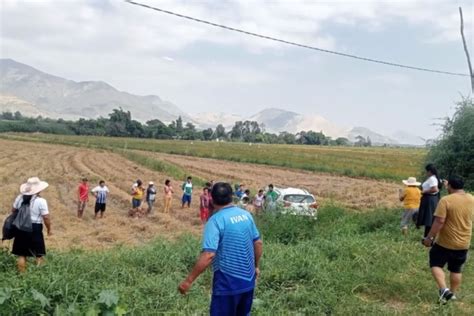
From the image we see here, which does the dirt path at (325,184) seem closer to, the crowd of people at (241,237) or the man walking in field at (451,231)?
the crowd of people at (241,237)

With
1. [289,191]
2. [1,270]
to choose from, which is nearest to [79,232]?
[289,191]

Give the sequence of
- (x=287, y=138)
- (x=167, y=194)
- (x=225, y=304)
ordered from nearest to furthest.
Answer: (x=225, y=304), (x=167, y=194), (x=287, y=138)

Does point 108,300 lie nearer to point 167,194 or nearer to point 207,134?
point 167,194

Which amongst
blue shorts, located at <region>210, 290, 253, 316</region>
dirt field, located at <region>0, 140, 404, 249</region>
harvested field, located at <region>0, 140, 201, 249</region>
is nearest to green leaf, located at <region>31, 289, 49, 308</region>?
blue shorts, located at <region>210, 290, 253, 316</region>

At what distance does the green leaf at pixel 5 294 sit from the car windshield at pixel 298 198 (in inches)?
483

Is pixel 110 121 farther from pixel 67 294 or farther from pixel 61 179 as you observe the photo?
pixel 67 294

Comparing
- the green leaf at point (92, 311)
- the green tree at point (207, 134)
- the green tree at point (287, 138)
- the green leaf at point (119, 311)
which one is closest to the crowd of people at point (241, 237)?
the green leaf at point (119, 311)

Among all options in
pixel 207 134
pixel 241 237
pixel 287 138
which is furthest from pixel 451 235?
pixel 287 138

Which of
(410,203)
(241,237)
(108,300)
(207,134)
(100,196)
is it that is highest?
(207,134)

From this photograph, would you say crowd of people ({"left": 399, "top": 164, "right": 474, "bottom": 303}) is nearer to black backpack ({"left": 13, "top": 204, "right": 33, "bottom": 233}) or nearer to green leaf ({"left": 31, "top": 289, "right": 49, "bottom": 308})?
green leaf ({"left": 31, "top": 289, "right": 49, "bottom": 308})

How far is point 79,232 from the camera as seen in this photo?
15336mm

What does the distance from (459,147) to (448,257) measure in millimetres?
12280

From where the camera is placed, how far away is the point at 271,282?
6953 mm

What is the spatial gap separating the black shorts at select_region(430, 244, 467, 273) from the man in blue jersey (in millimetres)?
3079
